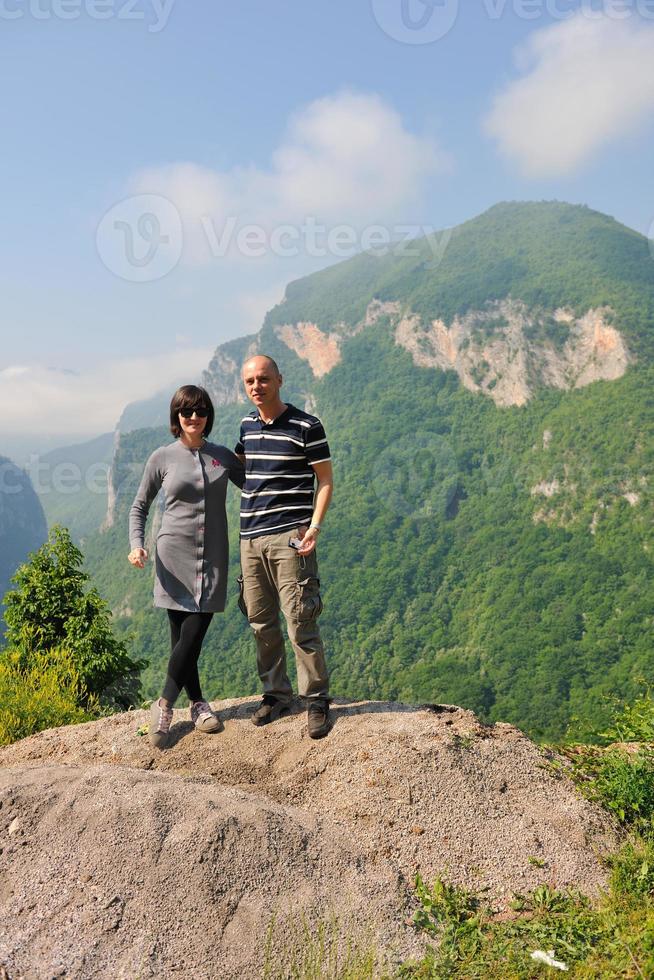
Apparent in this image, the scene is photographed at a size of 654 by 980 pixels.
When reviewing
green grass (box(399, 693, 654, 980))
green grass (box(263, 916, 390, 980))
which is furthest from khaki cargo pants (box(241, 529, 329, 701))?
green grass (box(263, 916, 390, 980))

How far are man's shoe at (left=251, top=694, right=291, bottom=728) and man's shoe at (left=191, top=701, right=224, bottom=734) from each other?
26 centimetres

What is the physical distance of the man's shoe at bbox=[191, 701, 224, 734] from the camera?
4.67 m

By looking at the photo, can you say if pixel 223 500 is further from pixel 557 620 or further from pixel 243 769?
pixel 557 620

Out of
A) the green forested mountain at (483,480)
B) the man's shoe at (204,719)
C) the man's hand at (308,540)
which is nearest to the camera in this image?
the man's hand at (308,540)

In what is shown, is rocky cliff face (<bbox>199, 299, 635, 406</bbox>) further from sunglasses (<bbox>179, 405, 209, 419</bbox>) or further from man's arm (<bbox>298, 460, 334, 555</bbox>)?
sunglasses (<bbox>179, 405, 209, 419</bbox>)

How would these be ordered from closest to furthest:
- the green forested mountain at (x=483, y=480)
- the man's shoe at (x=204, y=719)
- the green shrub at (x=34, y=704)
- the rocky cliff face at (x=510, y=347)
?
1. the man's shoe at (x=204, y=719)
2. the green shrub at (x=34, y=704)
3. the green forested mountain at (x=483, y=480)
4. the rocky cliff face at (x=510, y=347)

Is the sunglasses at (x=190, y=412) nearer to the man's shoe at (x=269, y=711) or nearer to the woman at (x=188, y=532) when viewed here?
the woman at (x=188, y=532)

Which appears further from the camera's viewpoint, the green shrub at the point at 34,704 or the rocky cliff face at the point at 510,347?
the rocky cliff face at the point at 510,347

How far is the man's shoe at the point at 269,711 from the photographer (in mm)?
4781

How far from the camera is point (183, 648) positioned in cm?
447

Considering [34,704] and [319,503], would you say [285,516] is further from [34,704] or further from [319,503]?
[34,704]

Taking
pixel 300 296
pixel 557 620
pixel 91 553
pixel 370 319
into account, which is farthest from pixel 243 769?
pixel 300 296

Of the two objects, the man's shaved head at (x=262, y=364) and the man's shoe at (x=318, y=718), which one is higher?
the man's shaved head at (x=262, y=364)

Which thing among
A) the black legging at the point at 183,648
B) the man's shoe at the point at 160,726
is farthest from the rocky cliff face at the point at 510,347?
the man's shoe at the point at 160,726
